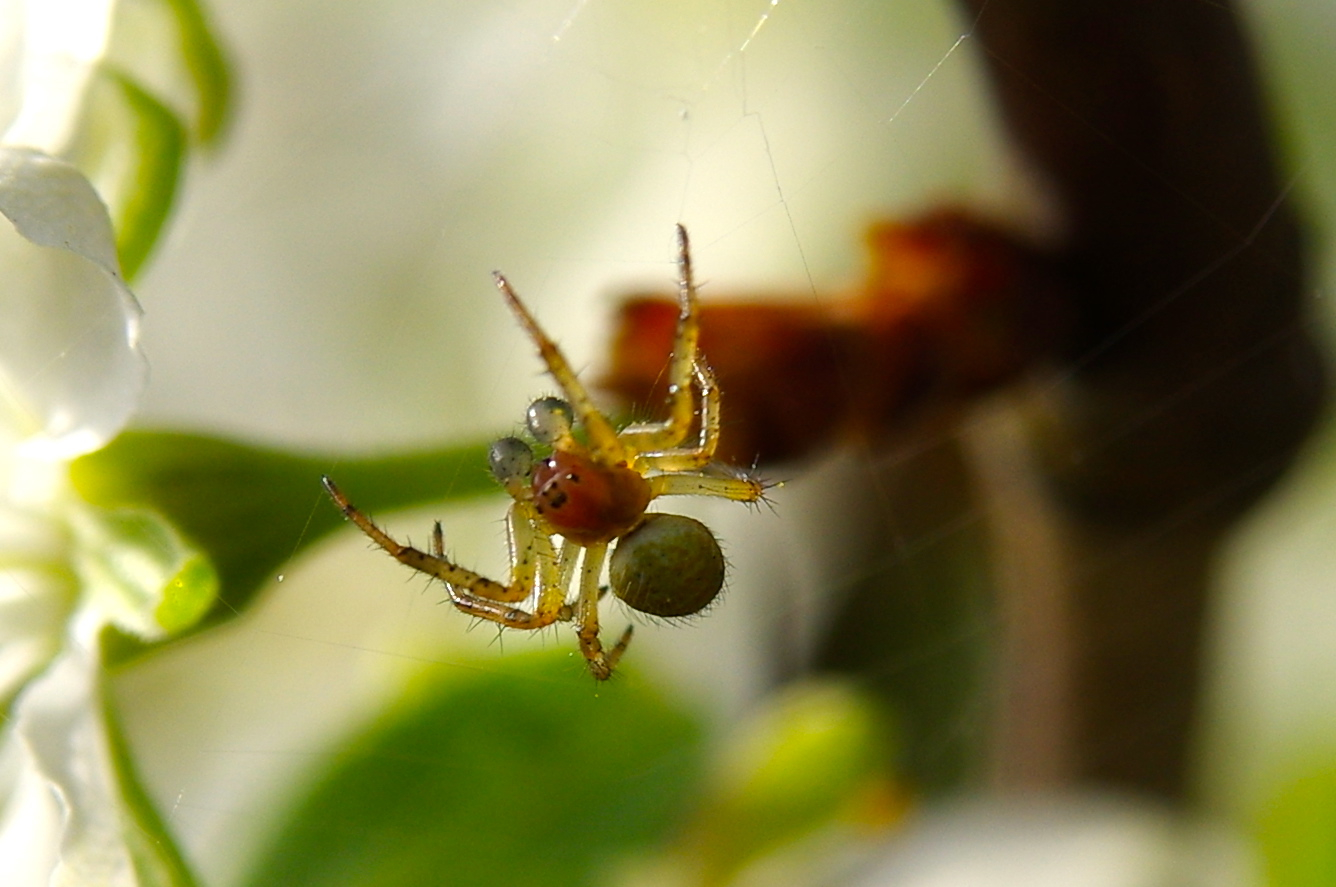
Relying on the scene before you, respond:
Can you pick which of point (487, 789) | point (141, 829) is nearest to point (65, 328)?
point (141, 829)

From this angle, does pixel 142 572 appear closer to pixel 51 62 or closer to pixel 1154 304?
pixel 51 62

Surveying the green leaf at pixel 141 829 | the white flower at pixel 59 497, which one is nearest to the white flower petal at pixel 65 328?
the white flower at pixel 59 497

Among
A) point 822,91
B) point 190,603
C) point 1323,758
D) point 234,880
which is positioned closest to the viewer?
point 190,603

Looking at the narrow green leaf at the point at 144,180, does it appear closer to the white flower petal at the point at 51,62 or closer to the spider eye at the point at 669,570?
the white flower petal at the point at 51,62

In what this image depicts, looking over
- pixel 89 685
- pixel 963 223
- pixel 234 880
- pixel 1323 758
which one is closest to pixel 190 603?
pixel 89 685

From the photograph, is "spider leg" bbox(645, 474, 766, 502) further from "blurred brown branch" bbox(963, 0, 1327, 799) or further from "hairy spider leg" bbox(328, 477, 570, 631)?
"blurred brown branch" bbox(963, 0, 1327, 799)

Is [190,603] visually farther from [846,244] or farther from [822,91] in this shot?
[822,91]
